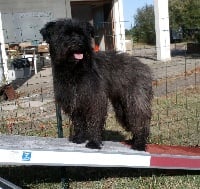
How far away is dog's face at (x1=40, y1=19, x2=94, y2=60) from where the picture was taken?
4742mm

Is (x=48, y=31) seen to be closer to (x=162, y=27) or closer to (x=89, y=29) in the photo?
(x=89, y=29)

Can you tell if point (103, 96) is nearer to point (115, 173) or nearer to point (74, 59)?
point (74, 59)

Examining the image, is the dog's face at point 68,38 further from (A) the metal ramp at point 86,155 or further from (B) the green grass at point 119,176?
(B) the green grass at point 119,176

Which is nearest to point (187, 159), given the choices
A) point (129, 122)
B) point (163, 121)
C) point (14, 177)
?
point (129, 122)

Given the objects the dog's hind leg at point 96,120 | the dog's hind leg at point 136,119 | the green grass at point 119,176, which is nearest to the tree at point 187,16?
the green grass at point 119,176

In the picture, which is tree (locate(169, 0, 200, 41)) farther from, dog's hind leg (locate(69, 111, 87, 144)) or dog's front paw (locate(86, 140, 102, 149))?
dog's front paw (locate(86, 140, 102, 149))

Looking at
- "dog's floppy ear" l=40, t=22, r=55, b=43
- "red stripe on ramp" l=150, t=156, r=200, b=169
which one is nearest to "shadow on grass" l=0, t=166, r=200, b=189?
"red stripe on ramp" l=150, t=156, r=200, b=169

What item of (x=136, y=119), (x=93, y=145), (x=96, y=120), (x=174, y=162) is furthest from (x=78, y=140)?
(x=174, y=162)

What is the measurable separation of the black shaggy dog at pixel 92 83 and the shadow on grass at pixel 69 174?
0.40 meters

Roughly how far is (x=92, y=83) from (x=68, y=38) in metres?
0.62

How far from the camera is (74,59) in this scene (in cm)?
480

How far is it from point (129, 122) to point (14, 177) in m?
1.62

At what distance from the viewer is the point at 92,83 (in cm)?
508

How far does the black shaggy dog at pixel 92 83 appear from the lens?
4.84m
